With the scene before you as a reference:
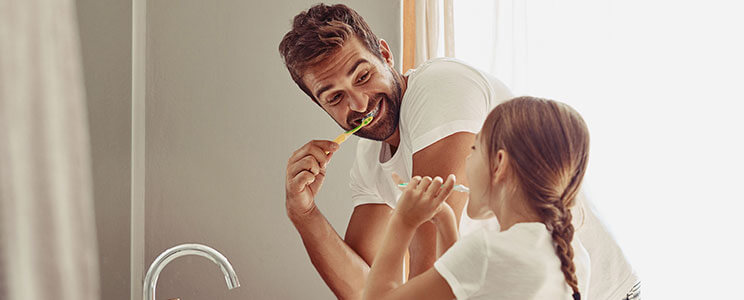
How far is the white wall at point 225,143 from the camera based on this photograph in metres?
1.84

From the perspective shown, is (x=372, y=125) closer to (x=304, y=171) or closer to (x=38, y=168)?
(x=304, y=171)

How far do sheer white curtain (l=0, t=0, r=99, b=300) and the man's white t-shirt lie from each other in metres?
0.65

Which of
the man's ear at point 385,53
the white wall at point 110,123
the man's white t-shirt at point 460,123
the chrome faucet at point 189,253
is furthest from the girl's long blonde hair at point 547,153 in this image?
the white wall at point 110,123

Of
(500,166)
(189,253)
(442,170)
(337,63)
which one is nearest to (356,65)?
(337,63)

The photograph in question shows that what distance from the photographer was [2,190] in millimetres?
261

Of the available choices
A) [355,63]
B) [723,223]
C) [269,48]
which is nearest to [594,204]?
[355,63]

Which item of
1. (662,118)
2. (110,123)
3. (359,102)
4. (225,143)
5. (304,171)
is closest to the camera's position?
(359,102)

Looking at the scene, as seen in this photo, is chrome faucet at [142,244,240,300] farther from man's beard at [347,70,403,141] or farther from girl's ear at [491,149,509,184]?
girl's ear at [491,149,509,184]

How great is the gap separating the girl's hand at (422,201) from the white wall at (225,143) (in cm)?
122

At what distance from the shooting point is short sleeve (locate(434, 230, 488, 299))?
0.72m

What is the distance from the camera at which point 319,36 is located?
3.47ft

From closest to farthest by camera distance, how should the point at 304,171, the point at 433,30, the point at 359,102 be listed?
the point at 359,102 < the point at 304,171 < the point at 433,30

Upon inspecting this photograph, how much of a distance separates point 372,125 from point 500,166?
0.34 metres

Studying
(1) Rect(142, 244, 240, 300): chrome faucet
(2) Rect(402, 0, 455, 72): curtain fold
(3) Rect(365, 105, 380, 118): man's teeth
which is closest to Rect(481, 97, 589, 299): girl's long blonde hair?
(3) Rect(365, 105, 380, 118): man's teeth
